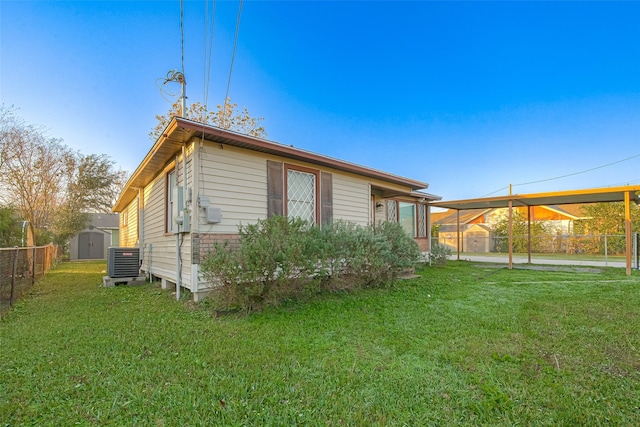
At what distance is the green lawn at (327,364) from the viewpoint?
7.18ft

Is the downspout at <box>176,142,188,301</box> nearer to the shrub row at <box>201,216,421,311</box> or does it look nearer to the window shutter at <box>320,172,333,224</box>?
the shrub row at <box>201,216,421,311</box>

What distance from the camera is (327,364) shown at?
2.97 metres

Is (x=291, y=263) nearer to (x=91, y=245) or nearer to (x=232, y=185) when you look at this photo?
(x=232, y=185)

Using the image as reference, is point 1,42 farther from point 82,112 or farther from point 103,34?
point 82,112

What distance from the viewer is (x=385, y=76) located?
37.8ft

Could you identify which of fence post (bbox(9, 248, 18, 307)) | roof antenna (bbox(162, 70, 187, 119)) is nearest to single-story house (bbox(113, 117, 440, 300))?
roof antenna (bbox(162, 70, 187, 119))

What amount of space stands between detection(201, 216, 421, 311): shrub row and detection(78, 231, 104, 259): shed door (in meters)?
22.6

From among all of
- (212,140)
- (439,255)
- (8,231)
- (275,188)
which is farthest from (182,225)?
(8,231)

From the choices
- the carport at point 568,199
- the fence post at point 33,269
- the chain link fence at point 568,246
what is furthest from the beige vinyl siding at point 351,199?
the chain link fence at point 568,246

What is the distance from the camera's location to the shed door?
71.6ft

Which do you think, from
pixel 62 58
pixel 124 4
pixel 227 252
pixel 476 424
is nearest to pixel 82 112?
pixel 62 58

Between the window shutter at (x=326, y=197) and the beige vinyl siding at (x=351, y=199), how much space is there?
0.18m

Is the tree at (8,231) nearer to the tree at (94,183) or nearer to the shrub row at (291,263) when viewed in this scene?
the tree at (94,183)

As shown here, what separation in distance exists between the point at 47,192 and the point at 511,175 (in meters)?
31.3
